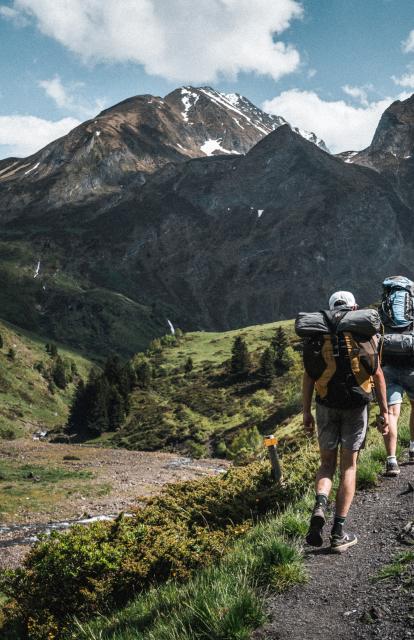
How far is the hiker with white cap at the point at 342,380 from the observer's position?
8.23 m

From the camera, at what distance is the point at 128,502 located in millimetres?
51344

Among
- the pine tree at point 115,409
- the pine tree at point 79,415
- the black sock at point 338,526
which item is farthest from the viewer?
the pine tree at point 79,415

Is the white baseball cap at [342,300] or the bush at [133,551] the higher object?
the white baseball cap at [342,300]

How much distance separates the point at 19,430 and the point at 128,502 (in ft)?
297

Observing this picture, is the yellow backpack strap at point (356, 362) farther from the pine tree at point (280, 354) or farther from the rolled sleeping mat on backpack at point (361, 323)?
the pine tree at point (280, 354)

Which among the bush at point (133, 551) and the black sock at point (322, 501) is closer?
the black sock at point (322, 501)

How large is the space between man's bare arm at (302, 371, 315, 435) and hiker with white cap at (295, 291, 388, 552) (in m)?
0.13

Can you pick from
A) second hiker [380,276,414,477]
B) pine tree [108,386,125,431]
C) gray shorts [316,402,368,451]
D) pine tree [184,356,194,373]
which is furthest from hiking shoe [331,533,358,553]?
pine tree [184,356,194,373]

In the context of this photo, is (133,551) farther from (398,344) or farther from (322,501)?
(398,344)

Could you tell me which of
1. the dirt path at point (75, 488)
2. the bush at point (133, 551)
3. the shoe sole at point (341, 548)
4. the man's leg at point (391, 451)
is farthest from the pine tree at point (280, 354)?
the shoe sole at point (341, 548)

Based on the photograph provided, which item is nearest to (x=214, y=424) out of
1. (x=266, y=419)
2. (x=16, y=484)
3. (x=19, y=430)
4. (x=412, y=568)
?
(x=266, y=419)

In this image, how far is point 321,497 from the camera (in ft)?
26.5

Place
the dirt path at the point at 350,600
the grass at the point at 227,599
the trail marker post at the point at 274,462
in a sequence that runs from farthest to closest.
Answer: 1. the trail marker post at the point at 274,462
2. the grass at the point at 227,599
3. the dirt path at the point at 350,600

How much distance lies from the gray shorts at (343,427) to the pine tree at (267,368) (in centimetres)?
12793
